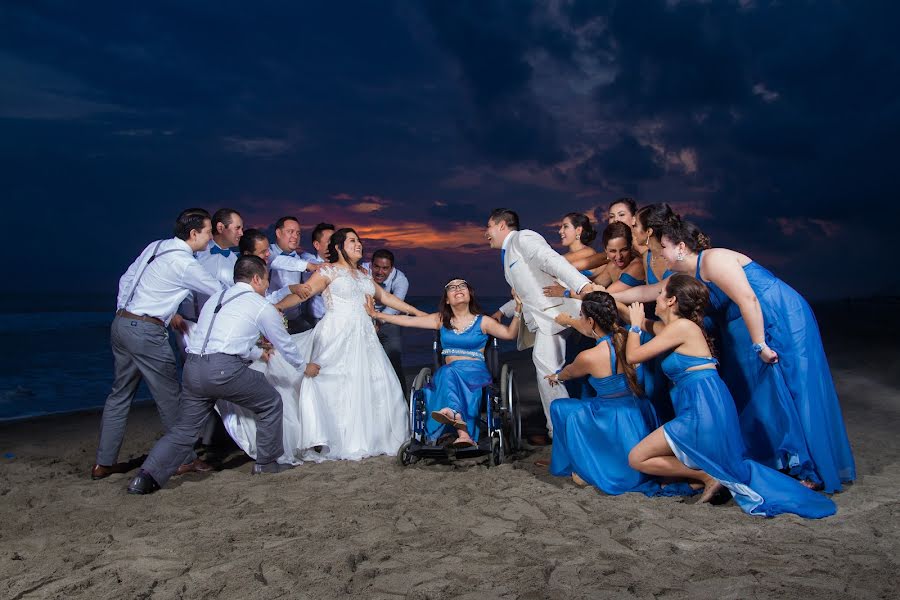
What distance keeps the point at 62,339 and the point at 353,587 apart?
873 inches

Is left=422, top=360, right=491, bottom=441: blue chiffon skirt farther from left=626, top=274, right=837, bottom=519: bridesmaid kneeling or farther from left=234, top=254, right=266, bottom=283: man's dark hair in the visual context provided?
left=234, top=254, right=266, bottom=283: man's dark hair

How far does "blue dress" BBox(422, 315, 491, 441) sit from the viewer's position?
5.71 metres

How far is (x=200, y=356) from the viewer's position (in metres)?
5.04

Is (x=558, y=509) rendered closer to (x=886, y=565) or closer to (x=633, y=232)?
(x=886, y=565)

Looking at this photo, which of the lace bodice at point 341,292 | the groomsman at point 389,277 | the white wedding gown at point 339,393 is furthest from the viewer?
the groomsman at point 389,277

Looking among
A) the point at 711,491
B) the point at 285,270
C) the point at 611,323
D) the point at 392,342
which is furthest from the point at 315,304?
the point at 711,491

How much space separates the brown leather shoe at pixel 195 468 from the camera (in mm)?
5625

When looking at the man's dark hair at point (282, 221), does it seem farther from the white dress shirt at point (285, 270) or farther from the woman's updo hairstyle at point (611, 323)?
the woman's updo hairstyle at point (611, 323)

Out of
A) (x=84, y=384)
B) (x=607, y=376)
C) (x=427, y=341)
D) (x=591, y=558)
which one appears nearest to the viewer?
(x=591, y=558)

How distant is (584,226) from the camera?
6.17 meters

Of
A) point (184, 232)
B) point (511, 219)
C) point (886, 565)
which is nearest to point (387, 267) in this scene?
point (511, 219)

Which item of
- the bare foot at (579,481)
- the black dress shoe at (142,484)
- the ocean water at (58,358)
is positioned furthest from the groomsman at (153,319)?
the ocean water at (58,358)

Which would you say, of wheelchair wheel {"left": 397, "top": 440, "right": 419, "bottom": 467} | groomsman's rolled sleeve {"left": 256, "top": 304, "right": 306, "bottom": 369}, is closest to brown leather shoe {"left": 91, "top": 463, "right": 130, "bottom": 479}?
groomsman's rolled sleeve {"left": 256, "top": 304, "right": 306, "bottom": 369}

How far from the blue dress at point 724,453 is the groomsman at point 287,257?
3.81m
